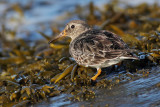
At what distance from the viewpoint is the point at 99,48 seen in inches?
164

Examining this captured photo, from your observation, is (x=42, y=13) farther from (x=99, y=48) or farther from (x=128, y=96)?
(x=128, y=96)

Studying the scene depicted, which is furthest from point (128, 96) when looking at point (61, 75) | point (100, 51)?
point (61, 75)

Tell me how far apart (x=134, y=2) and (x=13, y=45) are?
5.59 meters

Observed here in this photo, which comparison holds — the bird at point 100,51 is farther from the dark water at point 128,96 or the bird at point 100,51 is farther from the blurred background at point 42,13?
the blurred background at point 42,13

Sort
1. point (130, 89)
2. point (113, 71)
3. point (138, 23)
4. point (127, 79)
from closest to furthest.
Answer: point (130, 89), point (127, 79), point (113, 71), point (138, 23)

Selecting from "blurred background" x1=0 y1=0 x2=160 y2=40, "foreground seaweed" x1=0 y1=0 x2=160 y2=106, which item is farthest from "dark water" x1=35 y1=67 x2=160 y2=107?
"blurred background" x1=0 y1=0 x2=160 y2=40

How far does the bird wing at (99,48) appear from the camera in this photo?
4082 mm

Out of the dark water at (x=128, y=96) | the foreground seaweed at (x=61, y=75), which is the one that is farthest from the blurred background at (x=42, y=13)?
the dark water at (x=128, y=96)

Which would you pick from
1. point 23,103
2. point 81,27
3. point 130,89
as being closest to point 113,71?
point 130,89

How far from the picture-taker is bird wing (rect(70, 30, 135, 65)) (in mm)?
4082

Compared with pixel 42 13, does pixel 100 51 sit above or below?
below

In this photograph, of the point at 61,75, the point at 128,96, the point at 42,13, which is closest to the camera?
the point at 128,96

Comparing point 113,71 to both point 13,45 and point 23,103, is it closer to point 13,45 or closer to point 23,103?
point 23,103

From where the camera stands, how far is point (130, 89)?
3623mm
